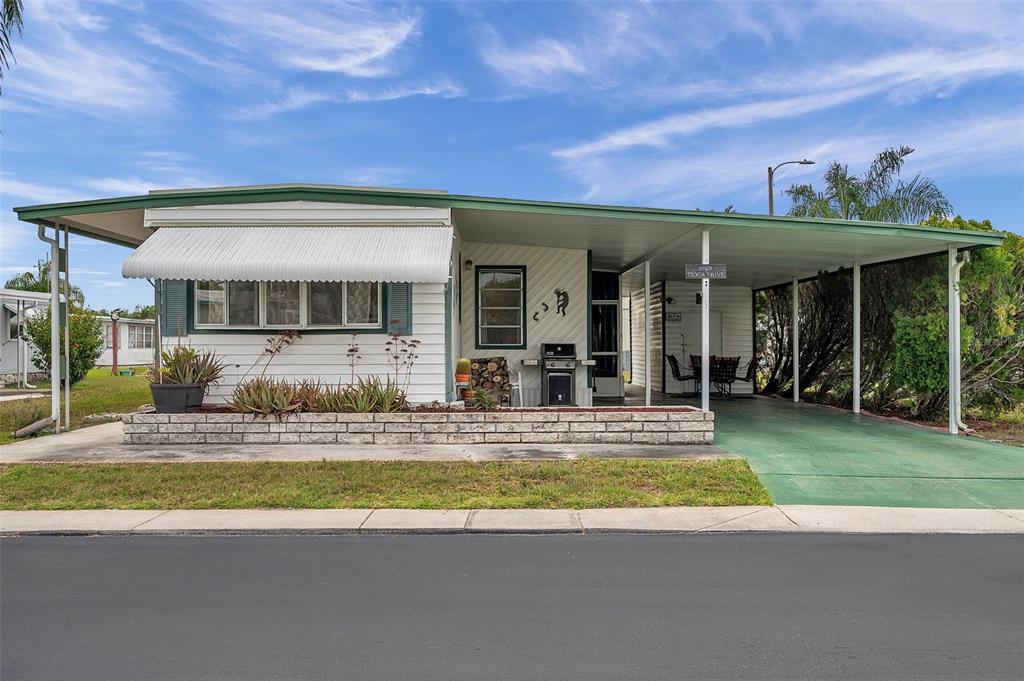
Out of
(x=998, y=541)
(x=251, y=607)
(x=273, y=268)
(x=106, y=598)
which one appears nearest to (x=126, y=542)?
(x=106, y=598)

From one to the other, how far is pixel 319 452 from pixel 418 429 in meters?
1.28

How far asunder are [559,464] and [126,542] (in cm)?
424

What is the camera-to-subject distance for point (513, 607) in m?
4.41

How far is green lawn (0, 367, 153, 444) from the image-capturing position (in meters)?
11.5

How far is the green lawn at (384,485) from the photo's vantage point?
706 centimetres

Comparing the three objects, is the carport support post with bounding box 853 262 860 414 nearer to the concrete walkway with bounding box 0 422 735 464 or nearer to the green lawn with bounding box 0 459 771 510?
the concrete walkway with bounding box 0 422 735 464

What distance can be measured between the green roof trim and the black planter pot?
8.61 feet

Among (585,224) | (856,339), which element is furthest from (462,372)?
(856,339)

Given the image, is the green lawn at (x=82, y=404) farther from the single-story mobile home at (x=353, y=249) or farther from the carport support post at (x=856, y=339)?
the carport support post at (x=856, y=339)

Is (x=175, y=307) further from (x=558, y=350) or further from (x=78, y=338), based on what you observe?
(x=78, y=338)

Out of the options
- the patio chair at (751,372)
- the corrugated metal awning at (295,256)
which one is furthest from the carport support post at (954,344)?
the corrugated metal awning at (295,256)

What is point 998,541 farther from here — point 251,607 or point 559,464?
point 251,607

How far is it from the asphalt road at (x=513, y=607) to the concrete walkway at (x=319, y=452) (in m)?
2.56

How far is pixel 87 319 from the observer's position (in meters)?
18.8
